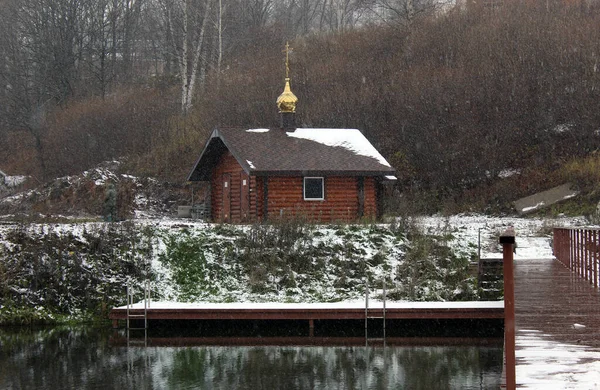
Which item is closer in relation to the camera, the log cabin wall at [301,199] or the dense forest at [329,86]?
the log cabin wall at [301,199]

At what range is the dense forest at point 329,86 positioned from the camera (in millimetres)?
41750

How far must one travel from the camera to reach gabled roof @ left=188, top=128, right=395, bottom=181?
3022cm

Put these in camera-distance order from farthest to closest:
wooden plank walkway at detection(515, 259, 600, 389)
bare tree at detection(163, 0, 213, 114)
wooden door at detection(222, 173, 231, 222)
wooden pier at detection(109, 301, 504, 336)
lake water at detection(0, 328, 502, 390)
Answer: bare tree at detection(163, 0, 213, 114)
wooden door at detection(222, 173, 231, 222)
wooden pier at detection(109, 301, 504, 336)
lake water at detection(0, 328, 502, 390)
wooden plank walkway at detection(515, 259, 600, 389)

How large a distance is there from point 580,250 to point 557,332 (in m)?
9.52

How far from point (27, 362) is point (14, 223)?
29.8 ft

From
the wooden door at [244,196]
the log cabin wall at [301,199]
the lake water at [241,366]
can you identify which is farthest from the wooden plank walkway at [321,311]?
the wooden door at [244,196]

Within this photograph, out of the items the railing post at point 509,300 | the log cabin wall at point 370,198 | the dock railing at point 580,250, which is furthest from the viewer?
the log cabin wall at point 370,198

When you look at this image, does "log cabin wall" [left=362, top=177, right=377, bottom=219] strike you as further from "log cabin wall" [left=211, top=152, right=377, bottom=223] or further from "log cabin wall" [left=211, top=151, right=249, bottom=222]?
"log cabin wall" [left=211, top=151, right=249, bottom=222]

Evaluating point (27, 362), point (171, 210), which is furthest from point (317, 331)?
point (171, 210)

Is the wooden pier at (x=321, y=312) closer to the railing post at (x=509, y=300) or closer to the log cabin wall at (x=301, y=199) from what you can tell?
the log cabin wall at (x=301, y=199)

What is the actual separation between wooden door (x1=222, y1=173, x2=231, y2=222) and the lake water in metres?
11.5

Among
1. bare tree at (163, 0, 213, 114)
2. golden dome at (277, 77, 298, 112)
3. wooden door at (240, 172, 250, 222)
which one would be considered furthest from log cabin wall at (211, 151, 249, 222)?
bare tree at (163, 0, 213, 114)

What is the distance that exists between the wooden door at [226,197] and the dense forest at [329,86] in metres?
10.9

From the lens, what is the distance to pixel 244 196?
104ft
